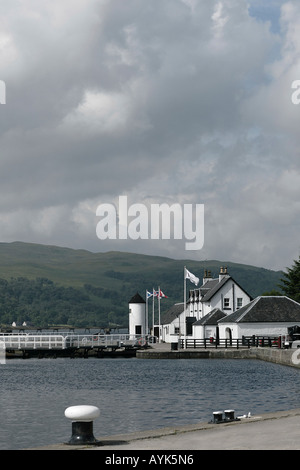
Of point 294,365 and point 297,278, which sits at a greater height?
point 297,278

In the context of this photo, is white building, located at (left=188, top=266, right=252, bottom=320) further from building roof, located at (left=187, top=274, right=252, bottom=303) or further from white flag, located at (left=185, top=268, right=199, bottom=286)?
white flag, located at (left=185, top=268, right=199, bottom=286)

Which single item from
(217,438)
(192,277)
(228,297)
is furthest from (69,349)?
(217,438)

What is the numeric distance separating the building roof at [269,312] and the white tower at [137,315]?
2056cm

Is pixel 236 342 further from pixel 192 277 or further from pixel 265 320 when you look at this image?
pixel 192 277

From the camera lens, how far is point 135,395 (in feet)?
132

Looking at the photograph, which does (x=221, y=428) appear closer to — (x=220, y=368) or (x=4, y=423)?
(x=4, y=423)

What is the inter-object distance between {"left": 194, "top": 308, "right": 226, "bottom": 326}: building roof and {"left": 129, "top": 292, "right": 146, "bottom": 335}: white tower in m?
12.7

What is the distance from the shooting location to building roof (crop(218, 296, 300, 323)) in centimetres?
8381

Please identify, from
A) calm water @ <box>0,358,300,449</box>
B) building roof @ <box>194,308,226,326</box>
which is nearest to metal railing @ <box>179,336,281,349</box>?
building roof @ <box>194,308,226,326</box>

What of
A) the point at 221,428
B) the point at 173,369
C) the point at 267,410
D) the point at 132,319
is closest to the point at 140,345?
the point at 132,319
